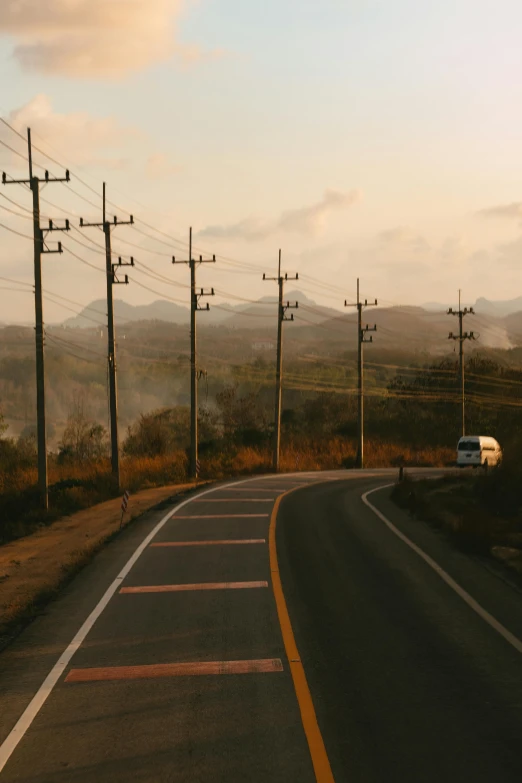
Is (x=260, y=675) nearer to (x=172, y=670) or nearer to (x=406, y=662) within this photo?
(x=172, y=670)

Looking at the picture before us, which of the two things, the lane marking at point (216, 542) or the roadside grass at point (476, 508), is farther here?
the lane marking at point (216, 542)

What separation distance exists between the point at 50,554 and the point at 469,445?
3976 cm

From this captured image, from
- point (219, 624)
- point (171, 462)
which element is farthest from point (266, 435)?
point (219, 624)

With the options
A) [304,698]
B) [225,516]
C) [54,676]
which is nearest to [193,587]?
[54,676]

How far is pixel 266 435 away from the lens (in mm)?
69000

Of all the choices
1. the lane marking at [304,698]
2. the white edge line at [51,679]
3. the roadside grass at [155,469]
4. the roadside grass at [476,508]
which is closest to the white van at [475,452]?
the roadside grass at [155,469]

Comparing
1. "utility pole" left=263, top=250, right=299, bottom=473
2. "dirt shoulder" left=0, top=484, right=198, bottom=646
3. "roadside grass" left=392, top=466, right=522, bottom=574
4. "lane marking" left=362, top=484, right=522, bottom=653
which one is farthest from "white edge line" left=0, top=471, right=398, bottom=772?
"utility pole" left=263, top=250, right=299, bottom=473

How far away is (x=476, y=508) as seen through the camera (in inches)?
1134

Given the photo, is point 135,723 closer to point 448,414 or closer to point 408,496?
point 408,496

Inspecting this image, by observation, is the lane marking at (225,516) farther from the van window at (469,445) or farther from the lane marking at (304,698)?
the van window at (469,445)

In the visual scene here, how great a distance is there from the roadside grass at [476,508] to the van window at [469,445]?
13402mm

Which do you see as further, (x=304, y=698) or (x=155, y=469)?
(x=155, y=469)

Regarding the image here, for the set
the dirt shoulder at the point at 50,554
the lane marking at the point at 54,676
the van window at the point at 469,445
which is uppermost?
the van window at the point at 469,445

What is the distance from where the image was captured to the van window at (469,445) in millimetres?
55741
